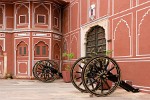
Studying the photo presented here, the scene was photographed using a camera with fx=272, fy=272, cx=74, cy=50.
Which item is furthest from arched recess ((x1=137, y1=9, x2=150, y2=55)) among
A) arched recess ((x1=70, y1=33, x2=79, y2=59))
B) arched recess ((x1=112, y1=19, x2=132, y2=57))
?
arched recess ((x1=70, y1=33, x2=79, y2=59))

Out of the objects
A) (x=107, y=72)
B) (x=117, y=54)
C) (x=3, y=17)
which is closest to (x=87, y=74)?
(x=107, y=72)

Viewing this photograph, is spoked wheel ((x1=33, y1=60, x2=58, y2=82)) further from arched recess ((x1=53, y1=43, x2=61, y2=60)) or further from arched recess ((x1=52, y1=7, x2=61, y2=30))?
arched recess ((x1=52, y1=7, x2=61, y2=30))

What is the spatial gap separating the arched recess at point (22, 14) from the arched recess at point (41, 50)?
6.10 feet

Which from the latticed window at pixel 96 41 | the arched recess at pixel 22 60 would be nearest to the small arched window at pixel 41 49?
the arched recess at pixel 22 60

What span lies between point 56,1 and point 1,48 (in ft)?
17.7

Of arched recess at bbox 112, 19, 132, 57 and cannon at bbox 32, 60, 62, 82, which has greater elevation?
arched recess at bbox 112, 19, 132, 57

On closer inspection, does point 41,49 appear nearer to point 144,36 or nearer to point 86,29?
point 86,29

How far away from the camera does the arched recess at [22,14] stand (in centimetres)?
1975

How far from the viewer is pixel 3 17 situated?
20.3m

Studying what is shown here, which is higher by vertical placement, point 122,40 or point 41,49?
point 122,40

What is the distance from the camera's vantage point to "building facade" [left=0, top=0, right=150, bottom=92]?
11.9 m

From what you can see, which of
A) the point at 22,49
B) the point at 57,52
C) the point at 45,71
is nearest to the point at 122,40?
the point at 45,71

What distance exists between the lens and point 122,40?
1224 cm

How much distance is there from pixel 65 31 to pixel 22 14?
339 centimetres
